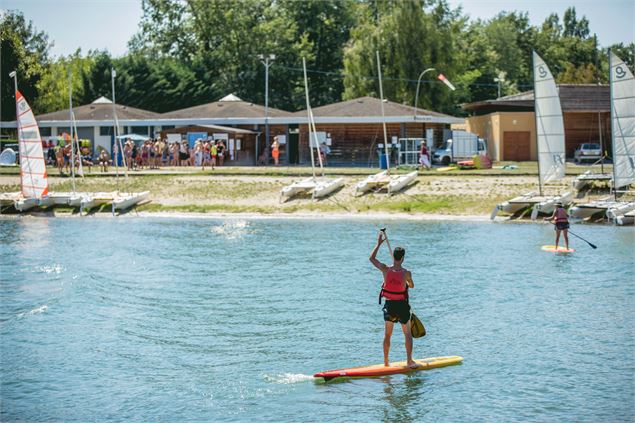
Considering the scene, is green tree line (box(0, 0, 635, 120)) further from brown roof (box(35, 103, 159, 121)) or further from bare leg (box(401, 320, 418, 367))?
bare leg (box(401, 320, 418, 367))

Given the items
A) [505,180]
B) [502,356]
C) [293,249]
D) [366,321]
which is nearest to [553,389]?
[502,356]

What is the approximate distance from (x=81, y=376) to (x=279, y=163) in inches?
1878

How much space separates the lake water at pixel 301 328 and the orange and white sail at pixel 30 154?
786 cm

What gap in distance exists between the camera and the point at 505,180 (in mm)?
49094

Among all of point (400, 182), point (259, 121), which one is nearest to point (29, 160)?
point (400, 182)

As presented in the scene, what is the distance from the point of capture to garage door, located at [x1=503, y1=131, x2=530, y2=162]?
70062 mm

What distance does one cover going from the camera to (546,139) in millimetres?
43312

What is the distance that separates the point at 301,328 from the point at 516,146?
5052 centimetres

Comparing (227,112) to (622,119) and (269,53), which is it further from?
(622,119)

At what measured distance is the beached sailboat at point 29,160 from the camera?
45031 millimetres

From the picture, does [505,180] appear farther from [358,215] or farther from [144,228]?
[144,228]

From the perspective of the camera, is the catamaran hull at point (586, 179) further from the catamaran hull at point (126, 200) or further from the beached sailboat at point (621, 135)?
the catamaran hull at point (126, 200)

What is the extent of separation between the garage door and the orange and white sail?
1424 inches

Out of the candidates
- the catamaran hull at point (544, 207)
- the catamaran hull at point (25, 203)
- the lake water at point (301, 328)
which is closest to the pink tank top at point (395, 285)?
the lake water at point (301, 328)
